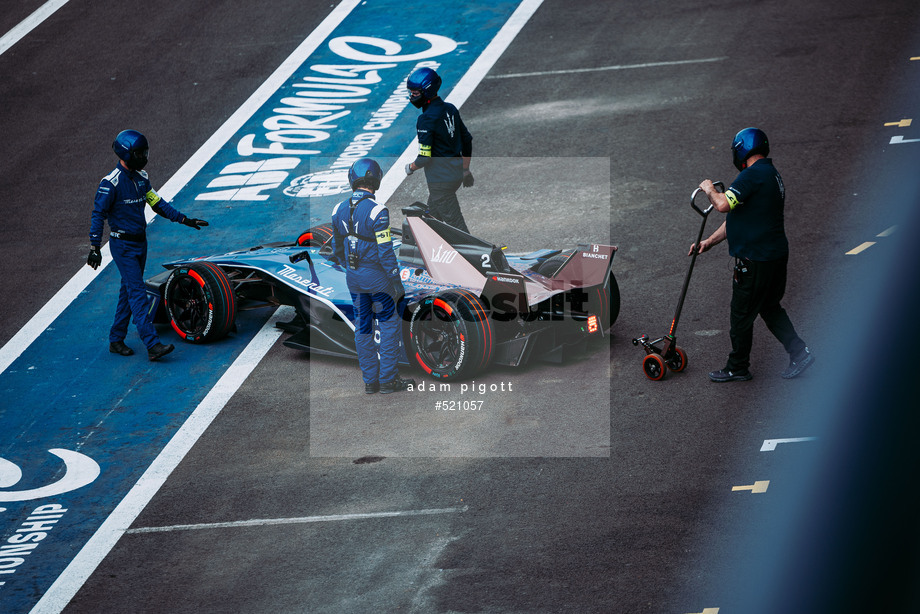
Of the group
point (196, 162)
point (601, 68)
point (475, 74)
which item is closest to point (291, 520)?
point (196, 162)

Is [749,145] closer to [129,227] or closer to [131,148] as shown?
[131,148]

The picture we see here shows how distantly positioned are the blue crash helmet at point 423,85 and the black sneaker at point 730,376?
13.0 feet

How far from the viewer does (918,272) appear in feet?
33.2

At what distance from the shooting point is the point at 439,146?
34.6 ft

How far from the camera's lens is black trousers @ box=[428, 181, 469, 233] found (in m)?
10.6

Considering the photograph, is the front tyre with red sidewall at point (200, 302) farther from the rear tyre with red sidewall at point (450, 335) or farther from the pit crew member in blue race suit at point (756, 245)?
the pit crew member in blue race suit at point (756, 245)

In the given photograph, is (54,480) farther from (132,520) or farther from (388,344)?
(388,344)

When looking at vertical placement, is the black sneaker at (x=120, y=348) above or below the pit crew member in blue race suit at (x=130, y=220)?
below

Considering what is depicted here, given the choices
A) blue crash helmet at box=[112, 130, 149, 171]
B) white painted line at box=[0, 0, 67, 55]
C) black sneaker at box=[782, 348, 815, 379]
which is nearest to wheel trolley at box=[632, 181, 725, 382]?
black sneaker at box=[782, 348, 815, 379]

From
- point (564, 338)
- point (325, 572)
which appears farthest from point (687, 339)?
point (325, 572)

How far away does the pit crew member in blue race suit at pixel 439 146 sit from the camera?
33.7ft

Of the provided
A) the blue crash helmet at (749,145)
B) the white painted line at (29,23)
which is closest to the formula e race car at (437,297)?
the blue crash helmet at (749,145)

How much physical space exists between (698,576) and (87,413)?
594 centimetres

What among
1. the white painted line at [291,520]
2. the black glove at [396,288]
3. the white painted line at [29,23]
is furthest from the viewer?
the white painted line at [29,23]
